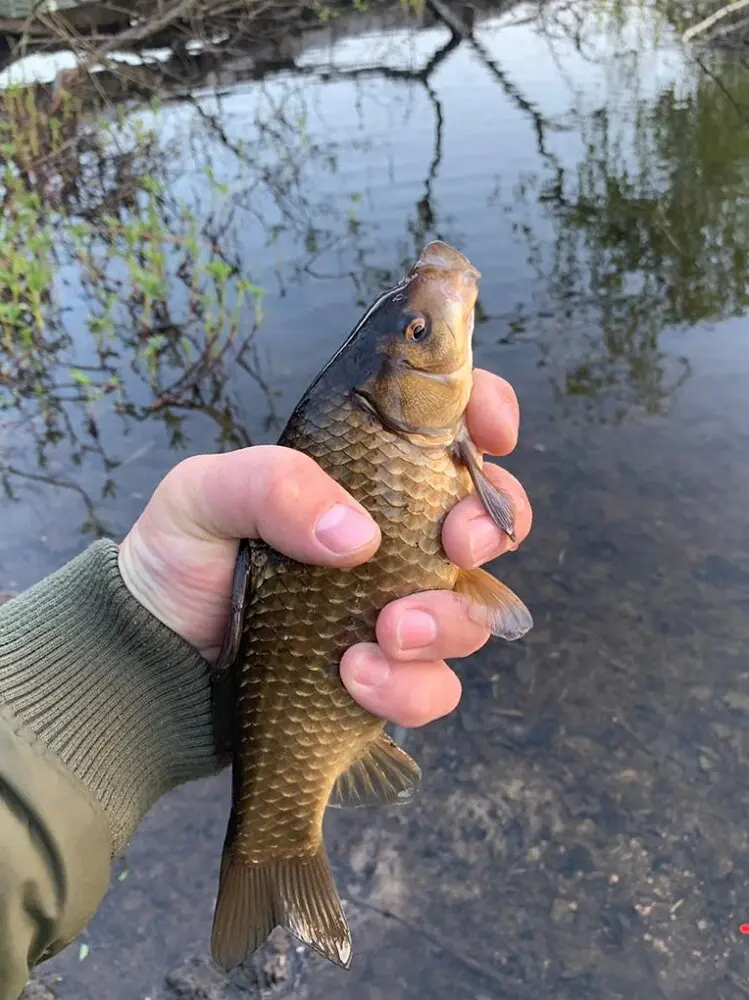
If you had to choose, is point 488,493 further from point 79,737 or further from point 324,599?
point 79,737

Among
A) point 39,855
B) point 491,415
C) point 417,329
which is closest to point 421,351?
point 417,329

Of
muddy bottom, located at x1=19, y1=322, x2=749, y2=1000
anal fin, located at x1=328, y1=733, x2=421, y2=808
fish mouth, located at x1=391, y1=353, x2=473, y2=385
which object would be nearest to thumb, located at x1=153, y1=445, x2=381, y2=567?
fish mouth, located at x1=391, y1=353, x2=473, y2=385

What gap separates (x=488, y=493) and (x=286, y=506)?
0.42 metres

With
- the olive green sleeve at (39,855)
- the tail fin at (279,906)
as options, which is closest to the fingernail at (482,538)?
the tail fin at (279,906)

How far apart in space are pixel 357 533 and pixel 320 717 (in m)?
0.44

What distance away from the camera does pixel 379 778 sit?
6.48 feet

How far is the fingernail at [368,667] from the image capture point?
5.60 feet

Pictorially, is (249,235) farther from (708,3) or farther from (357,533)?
(708,3)

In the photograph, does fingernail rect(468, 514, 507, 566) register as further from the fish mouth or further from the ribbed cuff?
the ribbed cuff

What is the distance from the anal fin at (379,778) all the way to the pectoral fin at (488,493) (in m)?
0.64

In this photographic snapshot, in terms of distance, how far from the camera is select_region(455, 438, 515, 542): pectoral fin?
168cm

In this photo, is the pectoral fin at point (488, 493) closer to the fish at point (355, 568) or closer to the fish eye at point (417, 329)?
the fish at point (355, 568)

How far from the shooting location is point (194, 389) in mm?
5938

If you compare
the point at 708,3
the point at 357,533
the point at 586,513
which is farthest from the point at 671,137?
the point at 357,533
